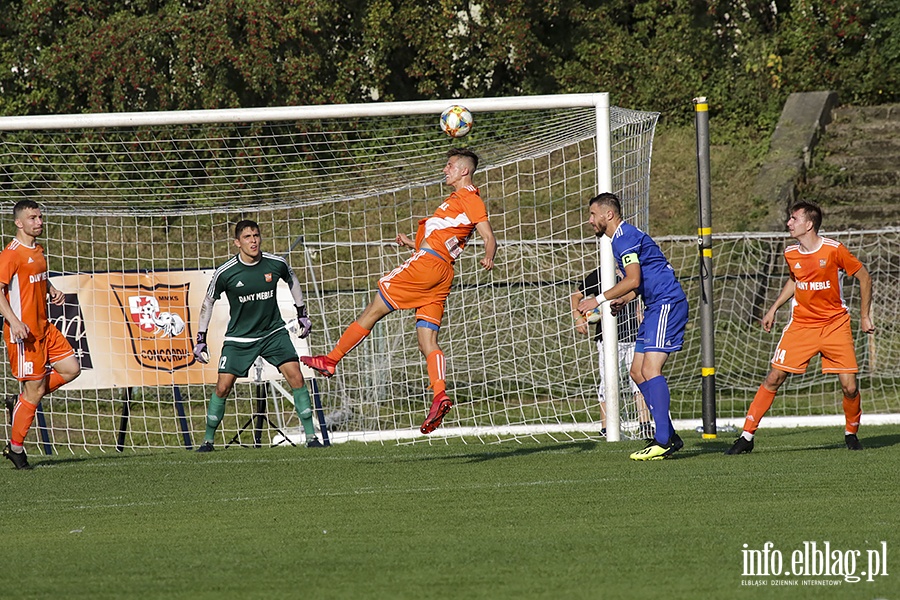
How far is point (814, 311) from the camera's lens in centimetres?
872

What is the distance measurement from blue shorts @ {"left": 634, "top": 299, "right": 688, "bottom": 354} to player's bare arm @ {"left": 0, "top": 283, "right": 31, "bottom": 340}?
15.5 feet

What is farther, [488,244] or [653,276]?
[653,276]

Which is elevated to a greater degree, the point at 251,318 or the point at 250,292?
the point at 250,292

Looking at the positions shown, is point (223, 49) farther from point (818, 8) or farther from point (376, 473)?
point (376, 473)

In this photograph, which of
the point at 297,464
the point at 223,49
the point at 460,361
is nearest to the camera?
the point at 297,464

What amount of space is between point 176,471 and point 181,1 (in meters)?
14.2

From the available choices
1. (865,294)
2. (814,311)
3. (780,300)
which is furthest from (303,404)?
(865,294)

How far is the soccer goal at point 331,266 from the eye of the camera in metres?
11.0

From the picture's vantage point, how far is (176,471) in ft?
29.0

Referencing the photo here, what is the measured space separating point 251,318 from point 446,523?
482cm

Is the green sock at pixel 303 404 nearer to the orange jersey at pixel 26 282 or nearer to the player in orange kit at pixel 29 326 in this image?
the player in orange kit at pixel 29 326

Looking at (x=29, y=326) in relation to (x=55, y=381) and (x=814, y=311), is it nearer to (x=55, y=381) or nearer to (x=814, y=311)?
(x=55, y=381)

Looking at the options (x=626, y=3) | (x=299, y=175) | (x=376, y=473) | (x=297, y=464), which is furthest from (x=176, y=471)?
(x=626, y=3)

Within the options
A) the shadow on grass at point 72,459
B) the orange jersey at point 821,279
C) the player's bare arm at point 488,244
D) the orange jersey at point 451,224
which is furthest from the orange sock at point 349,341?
the orange jersey at point 821,279
